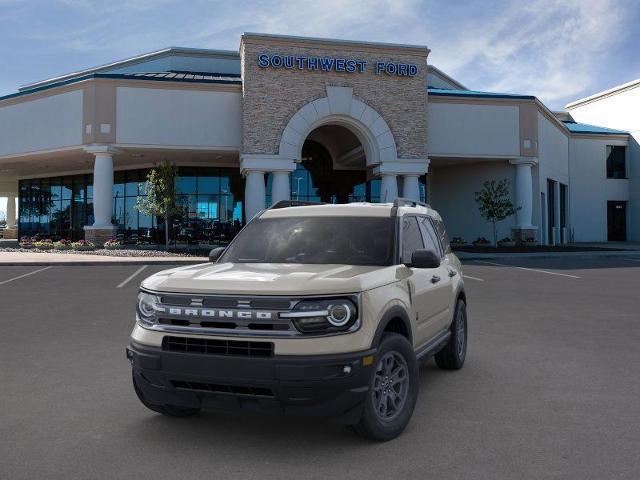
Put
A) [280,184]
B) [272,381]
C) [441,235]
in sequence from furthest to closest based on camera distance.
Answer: [280,184] < [441,235] < [272,381]

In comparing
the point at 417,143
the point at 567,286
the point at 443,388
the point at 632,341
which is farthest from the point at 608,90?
the point at 443,388

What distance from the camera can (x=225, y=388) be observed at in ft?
12.9

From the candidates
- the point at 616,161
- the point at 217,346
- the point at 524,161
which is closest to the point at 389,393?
the point at 217,346

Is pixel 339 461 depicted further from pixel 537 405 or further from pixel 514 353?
pixel 514 353

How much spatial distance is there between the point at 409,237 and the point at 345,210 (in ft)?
2.16

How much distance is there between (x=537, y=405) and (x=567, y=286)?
10.9 metres

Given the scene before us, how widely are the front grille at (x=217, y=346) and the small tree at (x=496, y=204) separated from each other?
1155 inches

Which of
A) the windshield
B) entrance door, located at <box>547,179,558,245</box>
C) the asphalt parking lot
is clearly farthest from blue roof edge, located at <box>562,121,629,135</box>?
the windshield

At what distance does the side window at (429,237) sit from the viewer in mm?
6023

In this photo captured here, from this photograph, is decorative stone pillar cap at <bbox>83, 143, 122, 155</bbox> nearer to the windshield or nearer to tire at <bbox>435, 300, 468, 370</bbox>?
the windshield

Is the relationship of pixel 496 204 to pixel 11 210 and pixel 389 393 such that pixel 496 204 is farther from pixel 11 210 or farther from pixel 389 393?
pixel 11 210

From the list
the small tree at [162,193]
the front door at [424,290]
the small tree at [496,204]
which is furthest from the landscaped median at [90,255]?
the front door at [424,290]

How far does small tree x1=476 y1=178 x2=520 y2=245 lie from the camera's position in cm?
3166

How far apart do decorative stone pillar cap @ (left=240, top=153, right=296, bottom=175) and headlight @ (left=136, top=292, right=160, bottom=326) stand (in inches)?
958
